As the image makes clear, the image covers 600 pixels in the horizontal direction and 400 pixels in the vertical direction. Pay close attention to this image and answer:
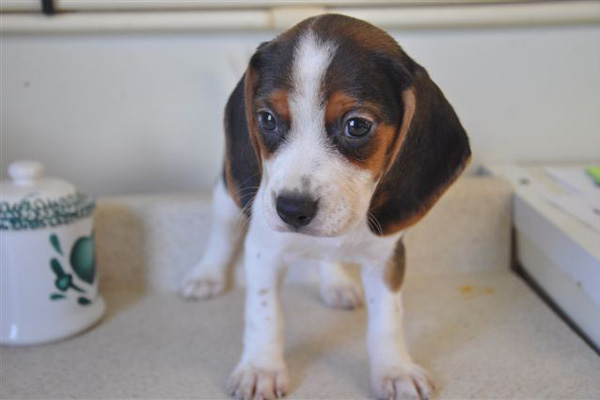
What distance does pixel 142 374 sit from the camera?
6.16 ft

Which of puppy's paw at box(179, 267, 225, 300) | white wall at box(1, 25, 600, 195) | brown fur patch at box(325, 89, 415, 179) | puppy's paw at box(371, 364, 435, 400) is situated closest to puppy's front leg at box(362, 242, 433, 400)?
puppy's paw at box(371, 364, 435, 400)

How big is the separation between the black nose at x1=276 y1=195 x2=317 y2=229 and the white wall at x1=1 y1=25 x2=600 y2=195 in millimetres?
1108

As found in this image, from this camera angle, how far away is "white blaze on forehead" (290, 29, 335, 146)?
1487 millimetres

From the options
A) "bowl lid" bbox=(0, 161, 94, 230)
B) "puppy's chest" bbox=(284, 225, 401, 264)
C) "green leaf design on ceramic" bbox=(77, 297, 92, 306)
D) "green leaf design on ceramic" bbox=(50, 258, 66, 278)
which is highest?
"bowl lid" bbox=(0, 161, 94, 230)

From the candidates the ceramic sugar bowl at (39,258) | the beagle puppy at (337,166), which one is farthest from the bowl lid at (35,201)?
the beagle puppy at (337,166)

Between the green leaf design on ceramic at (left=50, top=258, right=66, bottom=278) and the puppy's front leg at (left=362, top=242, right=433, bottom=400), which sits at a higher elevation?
the green leaf design on ceramic at (left=50, top=258, right=66, bottom=278)

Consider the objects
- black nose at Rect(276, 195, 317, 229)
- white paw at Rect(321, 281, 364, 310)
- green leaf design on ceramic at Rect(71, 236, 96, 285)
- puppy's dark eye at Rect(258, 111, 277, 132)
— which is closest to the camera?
black nose at Rect(276, 195, 317, 229)

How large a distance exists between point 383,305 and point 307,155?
1.80 feet

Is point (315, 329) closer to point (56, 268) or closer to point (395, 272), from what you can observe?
point (395, 272)

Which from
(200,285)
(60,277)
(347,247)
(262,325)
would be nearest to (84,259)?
(60,277)

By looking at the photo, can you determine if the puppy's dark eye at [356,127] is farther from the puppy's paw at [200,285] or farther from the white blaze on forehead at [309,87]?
the puppy's paw at [200,285]

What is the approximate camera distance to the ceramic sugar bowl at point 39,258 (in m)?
1.99

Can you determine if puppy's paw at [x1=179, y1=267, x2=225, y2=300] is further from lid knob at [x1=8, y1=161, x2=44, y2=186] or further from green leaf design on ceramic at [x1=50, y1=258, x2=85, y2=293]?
lid knob at [x1=8, y1=161, x2=44, y2=186]

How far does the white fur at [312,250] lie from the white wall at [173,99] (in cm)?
87
